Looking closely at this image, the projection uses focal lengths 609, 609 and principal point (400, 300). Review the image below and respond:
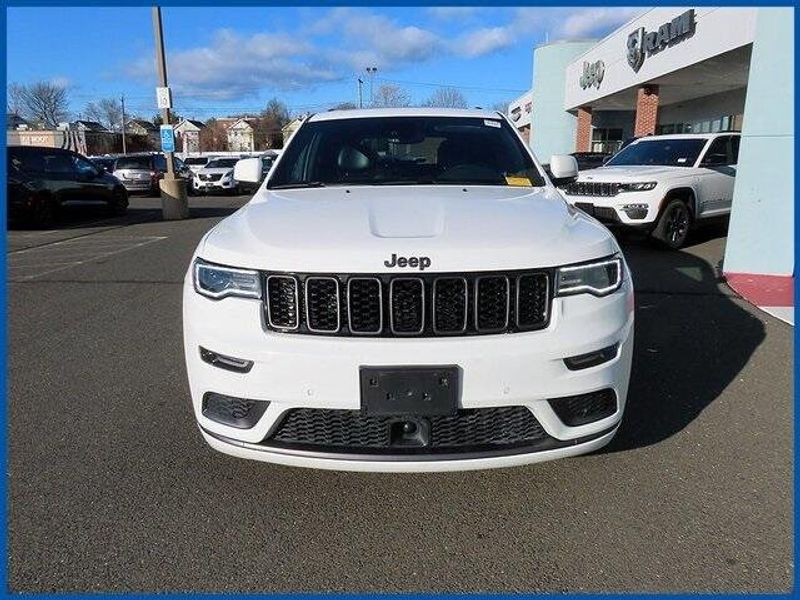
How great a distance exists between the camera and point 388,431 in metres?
2.37

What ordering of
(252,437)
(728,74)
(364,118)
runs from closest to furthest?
(252,437), (364,118), (728,74)

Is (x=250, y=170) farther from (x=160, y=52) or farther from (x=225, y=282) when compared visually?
(x=160, y=52)

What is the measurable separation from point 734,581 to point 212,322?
7.27 ft

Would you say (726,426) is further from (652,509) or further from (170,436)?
(170,436)

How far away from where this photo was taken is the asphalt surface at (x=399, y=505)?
2.30m

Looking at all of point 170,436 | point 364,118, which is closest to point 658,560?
point 170,436

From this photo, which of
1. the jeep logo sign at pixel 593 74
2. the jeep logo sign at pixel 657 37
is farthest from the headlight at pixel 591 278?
the jeep logo sign at pixel 593 74

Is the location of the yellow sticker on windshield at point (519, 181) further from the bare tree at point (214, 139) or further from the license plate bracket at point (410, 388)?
the bare tree at point (214, 139)

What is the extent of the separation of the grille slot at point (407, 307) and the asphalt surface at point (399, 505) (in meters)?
0.86

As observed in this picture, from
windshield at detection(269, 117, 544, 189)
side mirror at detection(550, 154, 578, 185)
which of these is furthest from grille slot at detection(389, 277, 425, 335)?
side mirror at detection(550, 154, 578, 185)

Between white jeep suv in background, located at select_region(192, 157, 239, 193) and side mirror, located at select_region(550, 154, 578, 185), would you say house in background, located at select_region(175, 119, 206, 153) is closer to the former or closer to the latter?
white jeep suv in background, located at select_region(192, 157, 239, 193)

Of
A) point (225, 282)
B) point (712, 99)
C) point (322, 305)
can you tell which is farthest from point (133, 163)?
point (322, 305)

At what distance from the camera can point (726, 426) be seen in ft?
11.1

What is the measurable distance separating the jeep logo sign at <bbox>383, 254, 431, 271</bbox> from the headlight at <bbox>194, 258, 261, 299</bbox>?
54 cm
